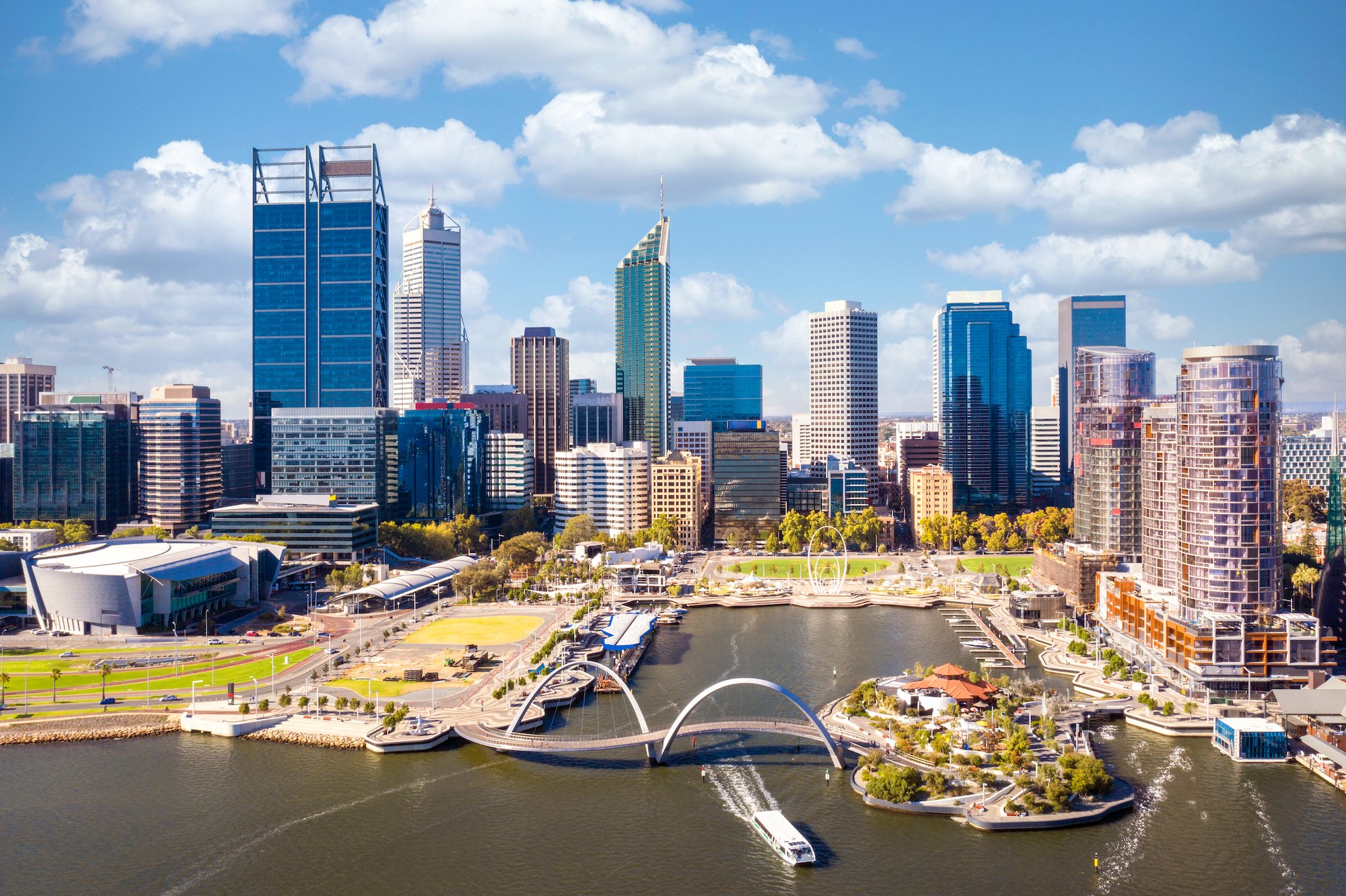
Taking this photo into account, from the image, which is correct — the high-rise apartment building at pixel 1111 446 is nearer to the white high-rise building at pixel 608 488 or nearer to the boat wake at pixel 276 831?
the white high-rise building at pixel 608 488

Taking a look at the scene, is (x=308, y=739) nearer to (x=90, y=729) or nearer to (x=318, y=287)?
(x=90, y=729)

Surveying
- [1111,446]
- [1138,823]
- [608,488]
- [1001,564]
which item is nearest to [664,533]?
[608,488]

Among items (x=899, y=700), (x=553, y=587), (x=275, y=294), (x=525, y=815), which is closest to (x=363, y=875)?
(x=525, y=815)

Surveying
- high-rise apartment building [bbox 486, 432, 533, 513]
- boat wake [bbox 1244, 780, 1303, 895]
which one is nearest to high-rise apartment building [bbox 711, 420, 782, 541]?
high-rise apartment building [bbox 486, 432, 533, 513]

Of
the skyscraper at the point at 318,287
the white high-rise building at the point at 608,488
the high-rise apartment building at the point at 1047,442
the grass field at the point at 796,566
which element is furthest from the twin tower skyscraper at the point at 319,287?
the high-rise apartment building at the point at 1047,442

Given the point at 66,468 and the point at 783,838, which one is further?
the point at 66,468

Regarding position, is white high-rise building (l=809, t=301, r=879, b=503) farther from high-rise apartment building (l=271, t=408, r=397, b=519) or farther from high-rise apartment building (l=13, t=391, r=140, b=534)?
high-rise apartment building (l=13, t=391, r=140, b=534)
